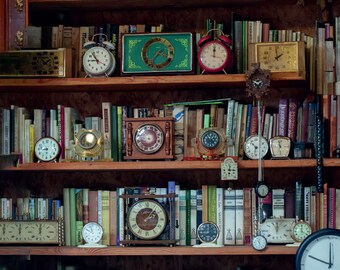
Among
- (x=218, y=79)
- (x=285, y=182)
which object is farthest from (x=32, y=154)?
(x=285, y=182)

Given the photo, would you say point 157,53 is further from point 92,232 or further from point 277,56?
point 92,232

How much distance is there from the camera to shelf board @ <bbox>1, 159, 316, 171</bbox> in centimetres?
353

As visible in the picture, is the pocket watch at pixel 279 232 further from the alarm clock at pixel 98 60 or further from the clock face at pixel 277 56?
the alarm clock at pixel 98 60

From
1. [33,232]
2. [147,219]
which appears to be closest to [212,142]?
[147,219]

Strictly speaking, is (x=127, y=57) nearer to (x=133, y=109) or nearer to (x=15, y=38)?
(x=133, y=109)

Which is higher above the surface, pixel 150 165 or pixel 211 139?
pixel 211 139

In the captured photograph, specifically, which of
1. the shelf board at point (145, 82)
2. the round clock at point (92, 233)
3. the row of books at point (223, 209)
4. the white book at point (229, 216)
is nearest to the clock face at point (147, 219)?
the row of books at point (223, 209)

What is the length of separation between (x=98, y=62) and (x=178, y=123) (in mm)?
421

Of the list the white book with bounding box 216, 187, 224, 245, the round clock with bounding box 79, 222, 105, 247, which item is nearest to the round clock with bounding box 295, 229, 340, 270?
the white book with bounding box 216, 187, 224, 245

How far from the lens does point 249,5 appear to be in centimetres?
383

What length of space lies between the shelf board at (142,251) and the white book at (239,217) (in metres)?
0.09

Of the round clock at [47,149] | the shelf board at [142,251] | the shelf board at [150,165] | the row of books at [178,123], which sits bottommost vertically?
the shelf board at [142,251]

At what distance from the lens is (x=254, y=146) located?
359 cm

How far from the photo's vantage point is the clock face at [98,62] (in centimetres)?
366
